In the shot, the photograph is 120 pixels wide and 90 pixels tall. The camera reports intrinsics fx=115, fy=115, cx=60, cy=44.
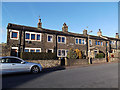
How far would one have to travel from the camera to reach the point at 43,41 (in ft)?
67.5

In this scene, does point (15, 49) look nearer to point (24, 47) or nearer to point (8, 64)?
point (24, 47)

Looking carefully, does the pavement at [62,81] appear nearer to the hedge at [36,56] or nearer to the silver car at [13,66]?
the silver car at [13,66]

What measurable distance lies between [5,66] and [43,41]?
12.1m

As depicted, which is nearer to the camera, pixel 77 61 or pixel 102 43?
pixel 77 61

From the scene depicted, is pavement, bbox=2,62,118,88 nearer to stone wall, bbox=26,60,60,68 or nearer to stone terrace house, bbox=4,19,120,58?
stone wall, bbox=26,60,60,68

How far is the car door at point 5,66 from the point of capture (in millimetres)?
8641

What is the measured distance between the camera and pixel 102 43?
29.8 metres

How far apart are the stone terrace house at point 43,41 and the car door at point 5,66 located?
6928 millimetres

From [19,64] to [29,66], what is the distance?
900 millimetres

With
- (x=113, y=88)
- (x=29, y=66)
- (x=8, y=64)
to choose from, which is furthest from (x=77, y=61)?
(x=113, y=88)

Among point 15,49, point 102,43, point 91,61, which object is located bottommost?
point 91,61

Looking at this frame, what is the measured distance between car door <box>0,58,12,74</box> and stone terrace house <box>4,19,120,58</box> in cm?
693

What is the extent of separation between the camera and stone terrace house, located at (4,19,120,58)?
696 inches

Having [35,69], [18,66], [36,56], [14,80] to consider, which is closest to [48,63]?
[36,56]
